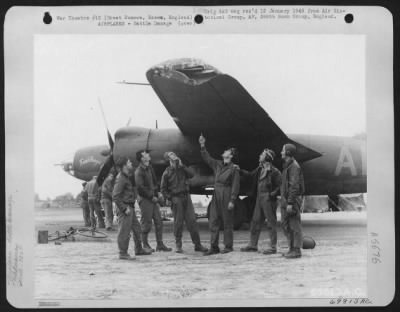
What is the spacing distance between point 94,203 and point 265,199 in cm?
212

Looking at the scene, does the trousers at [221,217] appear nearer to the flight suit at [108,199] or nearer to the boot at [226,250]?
the boot at [226,250]

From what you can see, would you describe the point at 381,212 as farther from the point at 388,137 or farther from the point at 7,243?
the point at 7,243

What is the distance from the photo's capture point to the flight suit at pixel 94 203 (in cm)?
626

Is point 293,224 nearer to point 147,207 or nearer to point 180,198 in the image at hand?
point 180,198

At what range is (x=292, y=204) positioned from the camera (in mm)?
6090

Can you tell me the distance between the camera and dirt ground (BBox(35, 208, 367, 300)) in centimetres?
593

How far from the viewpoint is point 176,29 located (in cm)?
598

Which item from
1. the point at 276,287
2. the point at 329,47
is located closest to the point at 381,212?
the point at 276,287

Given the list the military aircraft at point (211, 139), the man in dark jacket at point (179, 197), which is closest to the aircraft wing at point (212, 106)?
the military aircraft at point (211, 139)

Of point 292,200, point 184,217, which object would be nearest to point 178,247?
point 184,217

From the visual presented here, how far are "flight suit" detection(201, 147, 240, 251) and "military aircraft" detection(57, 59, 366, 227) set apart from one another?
0.09 meters

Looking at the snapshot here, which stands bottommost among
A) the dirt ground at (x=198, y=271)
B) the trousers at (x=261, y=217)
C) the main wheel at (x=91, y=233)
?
the dirt ground at (x=198, y=271)

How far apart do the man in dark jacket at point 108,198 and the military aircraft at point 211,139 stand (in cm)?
10

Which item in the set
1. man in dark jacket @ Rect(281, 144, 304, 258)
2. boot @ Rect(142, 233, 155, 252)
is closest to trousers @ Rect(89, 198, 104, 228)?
boot @ Rect(142, 233, 155, 252)
